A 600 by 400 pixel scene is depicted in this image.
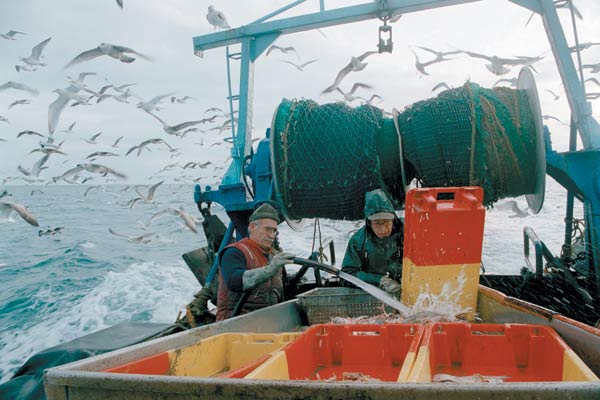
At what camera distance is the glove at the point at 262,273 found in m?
4.14

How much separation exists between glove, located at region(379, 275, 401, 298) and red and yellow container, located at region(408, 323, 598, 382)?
1553mm

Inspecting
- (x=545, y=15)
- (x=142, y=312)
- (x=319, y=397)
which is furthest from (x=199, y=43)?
(x=319, y=397)

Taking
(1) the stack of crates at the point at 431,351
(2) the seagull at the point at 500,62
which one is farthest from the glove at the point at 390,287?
(2) the seagull at the point at 500,62

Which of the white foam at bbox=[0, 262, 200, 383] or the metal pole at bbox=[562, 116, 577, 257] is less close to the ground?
the metal pole at bbox=[562, 116, 577, 257]

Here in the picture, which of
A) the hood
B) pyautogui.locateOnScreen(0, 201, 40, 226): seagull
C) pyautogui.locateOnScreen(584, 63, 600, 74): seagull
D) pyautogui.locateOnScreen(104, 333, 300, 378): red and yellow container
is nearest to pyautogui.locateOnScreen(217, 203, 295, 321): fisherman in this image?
the hood

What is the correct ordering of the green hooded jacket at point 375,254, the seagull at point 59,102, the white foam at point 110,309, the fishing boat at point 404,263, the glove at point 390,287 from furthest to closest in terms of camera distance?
the seagull at point 59,102 → the white foam at point 110,309 → the green hooded jacket at point 375,254 → the glove at point 390,287 → the fishing boat at point 404,263

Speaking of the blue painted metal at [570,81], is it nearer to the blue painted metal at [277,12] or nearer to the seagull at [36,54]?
the blue painted metal at [277,12]

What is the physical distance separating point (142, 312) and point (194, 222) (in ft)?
7.16

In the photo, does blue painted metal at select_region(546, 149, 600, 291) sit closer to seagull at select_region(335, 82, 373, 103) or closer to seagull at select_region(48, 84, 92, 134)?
seagull at select_region(335, 82, 373, 103)

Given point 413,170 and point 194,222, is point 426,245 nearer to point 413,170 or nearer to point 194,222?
point 413,170

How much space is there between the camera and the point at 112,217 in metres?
30.0

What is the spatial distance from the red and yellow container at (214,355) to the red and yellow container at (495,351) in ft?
2.31

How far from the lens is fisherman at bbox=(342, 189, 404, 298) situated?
15.0 ft

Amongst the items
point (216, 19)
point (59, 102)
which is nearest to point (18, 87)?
point (59, 102)
